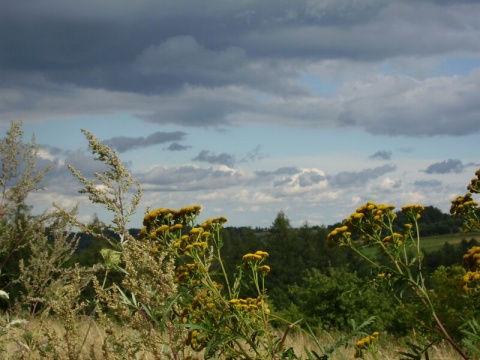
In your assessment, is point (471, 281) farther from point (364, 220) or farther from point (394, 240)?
point (364, 220)

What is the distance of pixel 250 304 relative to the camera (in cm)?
327

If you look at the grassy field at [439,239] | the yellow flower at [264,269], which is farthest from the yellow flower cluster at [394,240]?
the grassy field at [439,239]

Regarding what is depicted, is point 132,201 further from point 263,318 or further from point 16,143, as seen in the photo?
point 16,143

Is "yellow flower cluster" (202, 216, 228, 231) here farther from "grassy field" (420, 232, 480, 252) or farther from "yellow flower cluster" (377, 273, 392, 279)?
"grassy field" (420, 232, 480, 252)

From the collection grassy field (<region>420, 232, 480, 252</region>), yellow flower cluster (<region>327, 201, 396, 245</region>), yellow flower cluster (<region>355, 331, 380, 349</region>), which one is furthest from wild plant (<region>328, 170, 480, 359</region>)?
grassy field (<region>420, 232, 480, 252</region>)

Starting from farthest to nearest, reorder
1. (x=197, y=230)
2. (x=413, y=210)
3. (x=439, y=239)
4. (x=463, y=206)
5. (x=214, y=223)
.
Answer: (x=439, y=239) < (x=463, y=206) < (x=413, y=210) < (x=214, y=223) < (x=197, y=230)

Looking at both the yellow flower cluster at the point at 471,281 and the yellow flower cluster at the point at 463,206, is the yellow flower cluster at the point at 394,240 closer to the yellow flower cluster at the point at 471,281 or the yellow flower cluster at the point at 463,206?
the yellow flower cluster at the point at 471,281

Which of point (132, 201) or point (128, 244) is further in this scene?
point (132, 201)

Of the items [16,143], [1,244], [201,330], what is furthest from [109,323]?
[16,143]

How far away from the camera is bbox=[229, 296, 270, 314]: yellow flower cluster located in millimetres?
3131

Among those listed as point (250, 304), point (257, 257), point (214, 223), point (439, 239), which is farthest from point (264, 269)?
point (439, 239)

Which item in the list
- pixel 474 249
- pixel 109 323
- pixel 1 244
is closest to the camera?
pixel 474 249

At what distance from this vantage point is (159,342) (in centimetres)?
360

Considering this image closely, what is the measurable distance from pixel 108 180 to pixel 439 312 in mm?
6335
